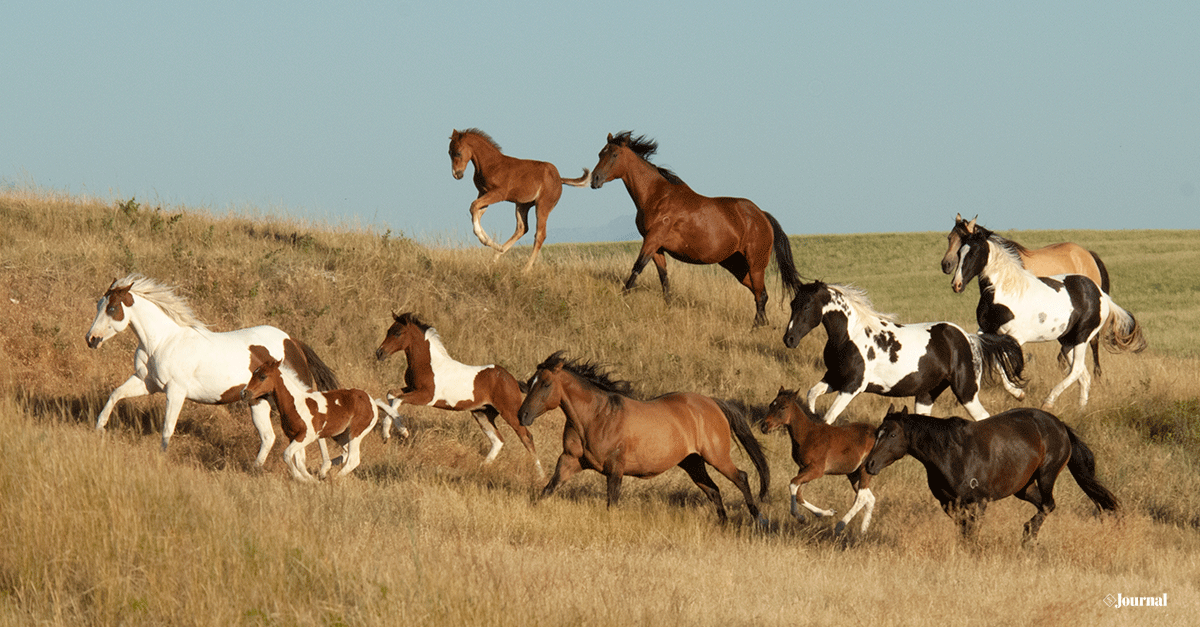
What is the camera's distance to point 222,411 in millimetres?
10898

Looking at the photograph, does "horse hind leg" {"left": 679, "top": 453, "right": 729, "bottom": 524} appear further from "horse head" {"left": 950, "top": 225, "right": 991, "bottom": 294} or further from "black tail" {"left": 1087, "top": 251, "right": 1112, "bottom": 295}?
"black tail" {"left": 1087, "top": 251, "right": 1112, "bottom": 295}

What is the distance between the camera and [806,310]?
10.7 metres

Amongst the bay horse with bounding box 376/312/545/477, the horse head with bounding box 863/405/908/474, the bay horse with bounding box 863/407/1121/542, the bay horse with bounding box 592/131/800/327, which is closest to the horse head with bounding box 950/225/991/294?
the bay horse with bounding box 592/131/800/327

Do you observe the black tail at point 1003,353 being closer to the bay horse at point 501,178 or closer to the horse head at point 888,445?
the horse head at point 888,445

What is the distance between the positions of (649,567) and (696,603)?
3.28 ft

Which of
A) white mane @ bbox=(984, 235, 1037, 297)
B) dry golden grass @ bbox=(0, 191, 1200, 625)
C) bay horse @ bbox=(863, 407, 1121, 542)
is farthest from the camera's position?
white mane @ bbox=(984, 235, 1037, 297)

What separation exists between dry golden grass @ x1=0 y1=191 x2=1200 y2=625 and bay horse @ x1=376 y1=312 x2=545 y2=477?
69cm

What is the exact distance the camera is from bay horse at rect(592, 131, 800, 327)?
571 inches


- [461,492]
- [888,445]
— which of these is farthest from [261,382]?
[888,445]

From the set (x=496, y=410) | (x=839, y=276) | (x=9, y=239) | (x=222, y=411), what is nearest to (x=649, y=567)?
→ (x=496, y=410)

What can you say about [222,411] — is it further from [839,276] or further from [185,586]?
[839,276]

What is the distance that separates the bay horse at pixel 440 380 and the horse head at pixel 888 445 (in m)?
3.29

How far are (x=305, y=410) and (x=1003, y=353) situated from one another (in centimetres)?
739

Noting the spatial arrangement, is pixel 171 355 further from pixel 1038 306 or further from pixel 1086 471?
pixel 1038 306
